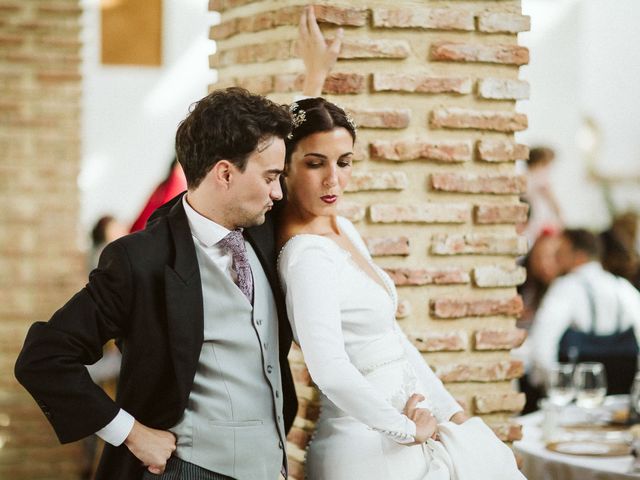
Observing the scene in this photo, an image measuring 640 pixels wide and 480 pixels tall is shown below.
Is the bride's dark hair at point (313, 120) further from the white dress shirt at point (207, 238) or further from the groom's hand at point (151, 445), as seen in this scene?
the groom's hand at point (151, 445)

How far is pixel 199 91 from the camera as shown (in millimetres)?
10906

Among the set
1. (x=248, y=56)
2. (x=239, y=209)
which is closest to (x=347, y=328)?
(x=239, y=209)

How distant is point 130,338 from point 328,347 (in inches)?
16.6

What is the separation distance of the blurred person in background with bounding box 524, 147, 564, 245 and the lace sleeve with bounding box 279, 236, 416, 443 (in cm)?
502

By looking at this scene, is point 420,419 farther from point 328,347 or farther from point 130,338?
point 130,338

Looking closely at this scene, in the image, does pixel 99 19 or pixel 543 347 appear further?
pixel 99 19

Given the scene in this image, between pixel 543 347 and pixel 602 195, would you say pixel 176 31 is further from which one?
pixel 543 347

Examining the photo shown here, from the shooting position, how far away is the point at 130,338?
218cm

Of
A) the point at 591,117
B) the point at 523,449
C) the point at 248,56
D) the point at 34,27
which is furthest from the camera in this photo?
the point at 591,117

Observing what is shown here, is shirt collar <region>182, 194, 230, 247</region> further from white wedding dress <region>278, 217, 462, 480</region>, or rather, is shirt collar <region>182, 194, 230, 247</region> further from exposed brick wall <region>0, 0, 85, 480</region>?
exposed brick wall <region>0, 0, 85, 480</region>

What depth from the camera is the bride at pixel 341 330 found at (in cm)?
226

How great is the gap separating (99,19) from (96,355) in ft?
27.2

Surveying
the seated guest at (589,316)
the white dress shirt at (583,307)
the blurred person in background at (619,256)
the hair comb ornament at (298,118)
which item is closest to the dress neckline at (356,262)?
the hair comb ornament at (298,118)

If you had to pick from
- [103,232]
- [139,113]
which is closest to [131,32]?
[139,113]
